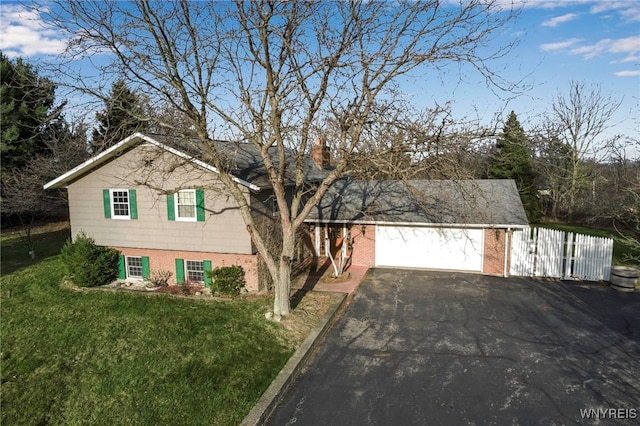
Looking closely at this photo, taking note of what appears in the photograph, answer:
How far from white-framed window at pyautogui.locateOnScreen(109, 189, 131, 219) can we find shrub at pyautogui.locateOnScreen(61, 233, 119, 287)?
1427 millimetres

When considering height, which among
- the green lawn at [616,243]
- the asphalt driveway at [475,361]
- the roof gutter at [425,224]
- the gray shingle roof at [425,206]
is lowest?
the asphalt driveway at [475,361]

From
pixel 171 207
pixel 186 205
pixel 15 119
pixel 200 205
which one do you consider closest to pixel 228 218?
pixel 200 205

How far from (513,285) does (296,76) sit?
1119 cm

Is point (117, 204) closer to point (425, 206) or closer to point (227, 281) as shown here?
point (227, 281)

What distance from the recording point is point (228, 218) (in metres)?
13.8

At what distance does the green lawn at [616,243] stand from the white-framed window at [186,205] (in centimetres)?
1431

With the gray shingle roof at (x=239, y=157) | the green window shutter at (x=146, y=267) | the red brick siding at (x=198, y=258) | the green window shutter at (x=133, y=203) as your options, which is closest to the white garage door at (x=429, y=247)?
the gray shingle roof at (x=239, y=157)

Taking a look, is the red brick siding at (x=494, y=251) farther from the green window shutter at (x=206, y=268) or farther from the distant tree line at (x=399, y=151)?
the green window shutter at (x=206, y=268)

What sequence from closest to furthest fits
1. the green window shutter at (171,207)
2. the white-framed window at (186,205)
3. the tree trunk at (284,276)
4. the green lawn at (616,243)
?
the tree trunk at (284,276) < the white-framed window at (186,205) < the green window shutter at (171,207) < the green lawn at (616,243)

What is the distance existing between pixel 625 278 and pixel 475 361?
29.4ft

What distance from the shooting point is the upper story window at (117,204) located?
15.0 meters

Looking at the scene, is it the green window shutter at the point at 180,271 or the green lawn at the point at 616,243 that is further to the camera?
the green lawn at the point at 616,243

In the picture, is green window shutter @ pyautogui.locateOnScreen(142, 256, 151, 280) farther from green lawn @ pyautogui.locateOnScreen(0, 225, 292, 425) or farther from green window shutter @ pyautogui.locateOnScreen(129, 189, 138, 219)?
green window shutter @ pyautogui.locateOnScreen(129, 189, 138, 219)

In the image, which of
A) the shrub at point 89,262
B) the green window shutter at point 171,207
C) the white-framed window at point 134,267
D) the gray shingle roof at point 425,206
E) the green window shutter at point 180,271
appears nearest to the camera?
the green window shutter at point 171,207
